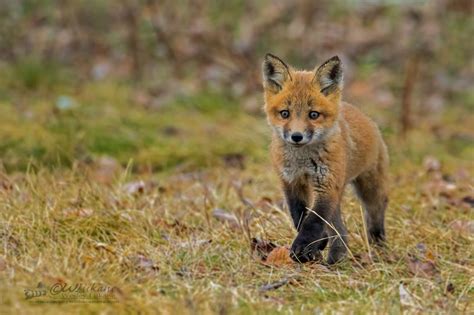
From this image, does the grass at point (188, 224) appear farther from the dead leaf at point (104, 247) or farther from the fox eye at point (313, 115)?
the fox eye at point (313, 115)

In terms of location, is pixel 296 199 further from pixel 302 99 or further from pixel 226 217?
pixel 226 217

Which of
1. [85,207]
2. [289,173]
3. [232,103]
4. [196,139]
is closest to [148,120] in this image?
[196,139]

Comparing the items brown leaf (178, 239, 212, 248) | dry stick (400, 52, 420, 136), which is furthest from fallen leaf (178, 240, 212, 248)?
dry stick (400, 52, 420, 136)

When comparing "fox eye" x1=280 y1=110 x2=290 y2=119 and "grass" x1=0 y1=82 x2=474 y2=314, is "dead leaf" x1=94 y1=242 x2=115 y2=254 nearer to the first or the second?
"grass" x1=0 y1=82 x2=474 y2=314

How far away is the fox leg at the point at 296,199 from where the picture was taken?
16.7ft

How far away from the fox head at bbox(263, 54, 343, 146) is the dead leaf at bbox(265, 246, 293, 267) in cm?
61

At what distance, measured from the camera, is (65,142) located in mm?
8172

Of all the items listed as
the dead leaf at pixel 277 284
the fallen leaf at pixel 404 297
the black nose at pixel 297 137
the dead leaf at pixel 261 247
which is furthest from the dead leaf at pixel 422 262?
the black nose at pixel 297 137

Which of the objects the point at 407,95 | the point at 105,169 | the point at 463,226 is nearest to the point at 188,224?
the point at 463,226

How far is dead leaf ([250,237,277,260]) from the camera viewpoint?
491cm

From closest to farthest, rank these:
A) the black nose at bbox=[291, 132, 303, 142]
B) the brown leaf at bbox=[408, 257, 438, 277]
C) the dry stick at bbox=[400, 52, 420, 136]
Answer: the brown leaf at bbox=[408, 257, 438, 277] < the black nose at bbox=[291, 132, 303, 142] < the dry stick at bbox=[400, 52, 420, 136]

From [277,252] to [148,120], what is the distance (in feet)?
16.2

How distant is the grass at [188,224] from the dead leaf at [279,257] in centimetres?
8

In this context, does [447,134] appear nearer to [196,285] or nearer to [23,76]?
[23,76]
